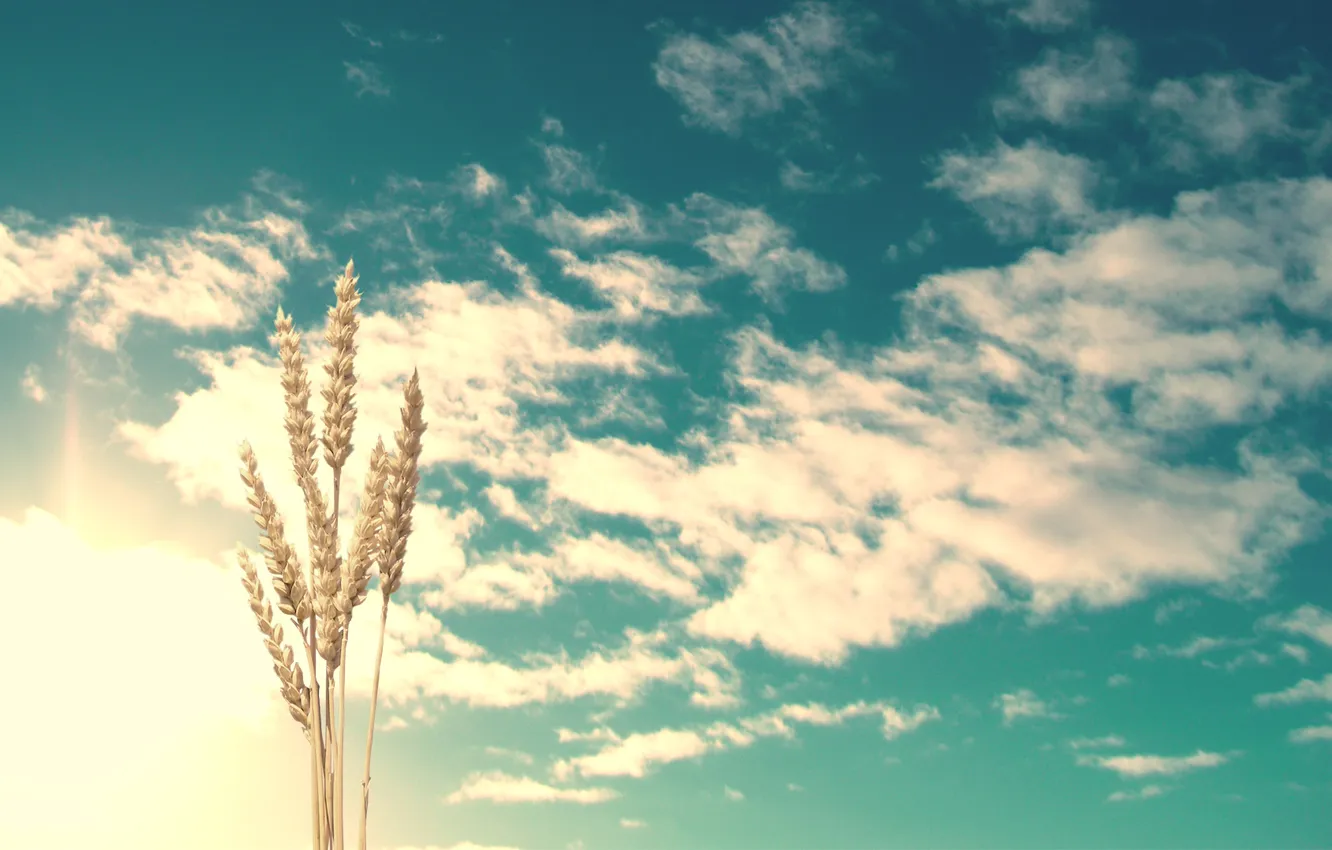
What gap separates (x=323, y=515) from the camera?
14.2 ft

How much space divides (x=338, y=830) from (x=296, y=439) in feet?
5.57

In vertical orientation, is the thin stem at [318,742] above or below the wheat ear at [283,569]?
below

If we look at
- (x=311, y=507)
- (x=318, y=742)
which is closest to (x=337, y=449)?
(x=311, y=507)

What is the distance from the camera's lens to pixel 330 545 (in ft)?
13.9

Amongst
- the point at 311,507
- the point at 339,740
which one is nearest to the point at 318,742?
the point at 339,740

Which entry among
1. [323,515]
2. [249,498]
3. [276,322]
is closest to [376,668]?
[323,515]

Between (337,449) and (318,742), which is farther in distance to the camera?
(337,449)

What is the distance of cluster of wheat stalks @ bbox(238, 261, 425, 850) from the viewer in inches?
157

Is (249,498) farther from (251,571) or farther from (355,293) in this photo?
(355,293)

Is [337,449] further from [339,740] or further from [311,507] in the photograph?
[339,740]

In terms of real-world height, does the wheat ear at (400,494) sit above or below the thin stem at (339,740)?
above

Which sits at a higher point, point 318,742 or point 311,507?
point 311,507

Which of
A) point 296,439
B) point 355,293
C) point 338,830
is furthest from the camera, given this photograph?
point 355,293

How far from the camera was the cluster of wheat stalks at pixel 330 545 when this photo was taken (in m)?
4.00
